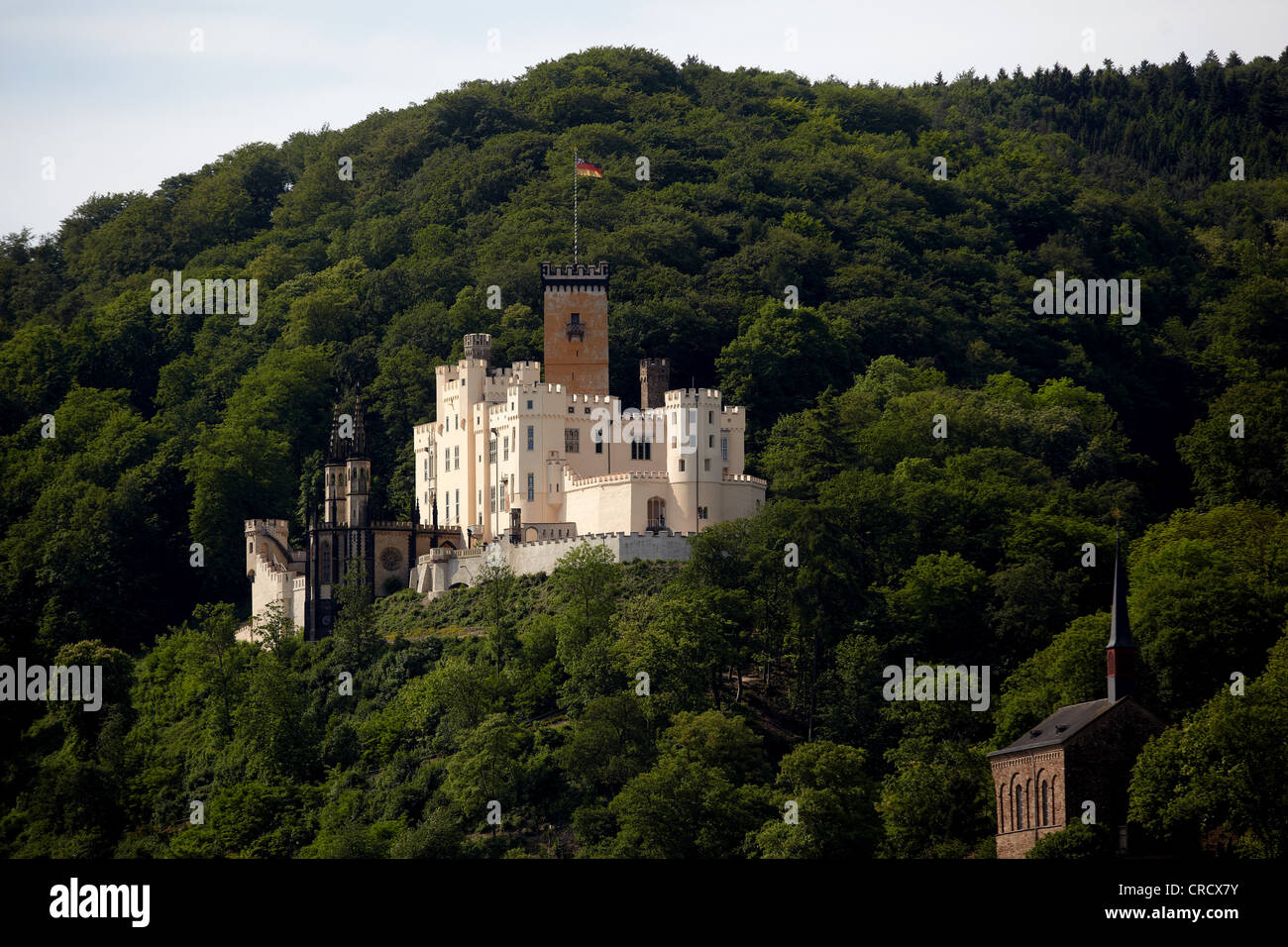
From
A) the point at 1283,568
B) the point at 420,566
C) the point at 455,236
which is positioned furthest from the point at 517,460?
the point at 455,236

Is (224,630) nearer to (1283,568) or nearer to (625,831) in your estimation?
(625,831)

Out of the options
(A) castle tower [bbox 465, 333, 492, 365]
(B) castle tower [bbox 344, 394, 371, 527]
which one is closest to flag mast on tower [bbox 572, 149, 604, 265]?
(A) castle tower [bbox 465, 333, 492, 365]

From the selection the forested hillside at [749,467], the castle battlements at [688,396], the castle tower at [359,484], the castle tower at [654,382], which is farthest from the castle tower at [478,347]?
the castle battlements at [688,396]

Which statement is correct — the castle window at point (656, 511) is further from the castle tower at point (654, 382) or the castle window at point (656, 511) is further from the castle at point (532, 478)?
the castle tower at point (654, 382)

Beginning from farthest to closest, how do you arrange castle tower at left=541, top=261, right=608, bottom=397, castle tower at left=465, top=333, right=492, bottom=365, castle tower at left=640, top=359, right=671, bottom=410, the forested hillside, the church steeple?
castle tower at left=541, top=261, right=608, bottom=397 < castle tower at left=465, top=333, right=492, bottom=365 < castle tower at left=640, top=359, right=671, bottom=410 < the forested hillside < the church steeple

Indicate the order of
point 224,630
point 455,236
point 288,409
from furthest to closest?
point 455,236
point 288,409
point 224,630

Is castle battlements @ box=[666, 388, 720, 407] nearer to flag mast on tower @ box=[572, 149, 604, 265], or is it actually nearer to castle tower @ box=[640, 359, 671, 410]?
castle tower @ box=[640, 359, 671, 410]
